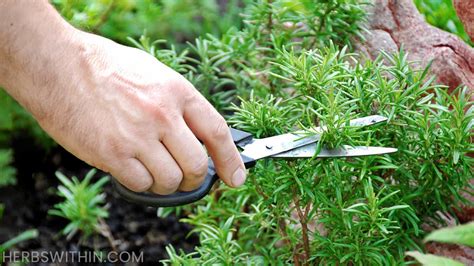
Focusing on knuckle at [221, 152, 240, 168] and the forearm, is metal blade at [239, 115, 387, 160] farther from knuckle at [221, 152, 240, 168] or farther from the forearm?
the forearm

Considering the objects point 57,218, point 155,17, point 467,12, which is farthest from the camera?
point 155,17

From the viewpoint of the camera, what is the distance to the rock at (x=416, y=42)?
225 cm

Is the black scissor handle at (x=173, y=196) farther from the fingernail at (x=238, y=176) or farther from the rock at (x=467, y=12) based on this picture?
the rock at (x=467, y=12)

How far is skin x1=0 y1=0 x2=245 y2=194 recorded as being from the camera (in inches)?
67.1

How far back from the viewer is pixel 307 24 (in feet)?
8.01

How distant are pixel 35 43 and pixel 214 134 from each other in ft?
1.43

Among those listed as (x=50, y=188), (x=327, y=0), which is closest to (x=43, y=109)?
(x=327, y=0)

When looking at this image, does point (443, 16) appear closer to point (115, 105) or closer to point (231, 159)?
point (231, 159)

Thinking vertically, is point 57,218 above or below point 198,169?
below

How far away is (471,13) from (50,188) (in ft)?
→ 6.65

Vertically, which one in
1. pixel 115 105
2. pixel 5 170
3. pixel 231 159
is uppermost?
pixel 115 105

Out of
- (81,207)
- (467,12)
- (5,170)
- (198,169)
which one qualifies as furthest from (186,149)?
(5,170)

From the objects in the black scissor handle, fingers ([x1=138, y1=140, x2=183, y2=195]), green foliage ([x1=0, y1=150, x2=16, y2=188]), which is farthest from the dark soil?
fingers ([x1=138, y1=140, x2=183, y2=195])

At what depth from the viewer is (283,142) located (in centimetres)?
181
